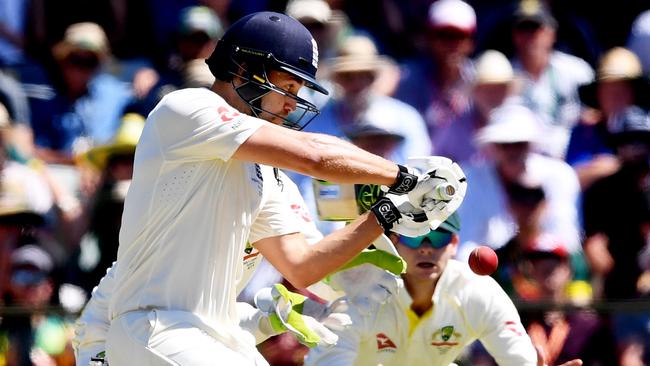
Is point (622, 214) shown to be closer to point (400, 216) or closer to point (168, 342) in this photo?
point (400, 216)

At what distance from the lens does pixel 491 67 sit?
8.27m

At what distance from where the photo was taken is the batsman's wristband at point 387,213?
14.6 feet

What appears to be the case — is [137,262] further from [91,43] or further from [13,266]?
[91,43]

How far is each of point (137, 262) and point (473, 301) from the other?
282 cm

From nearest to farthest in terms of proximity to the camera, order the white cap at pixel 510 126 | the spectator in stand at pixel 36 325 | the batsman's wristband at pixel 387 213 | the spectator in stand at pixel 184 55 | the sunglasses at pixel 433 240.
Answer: the batsman's wristband at pixel 387 213 < the sunglasses at pixel 433 240 < the spectator in stand at pixel 36 325 < the white cap at pixel 510 126 < the spectator in stand at pixel 184 55

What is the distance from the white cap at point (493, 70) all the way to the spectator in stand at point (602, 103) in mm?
445

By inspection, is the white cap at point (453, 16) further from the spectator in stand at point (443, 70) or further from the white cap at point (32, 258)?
the white cap at point (32, 258)

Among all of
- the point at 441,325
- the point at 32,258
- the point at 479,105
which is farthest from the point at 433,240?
the point at 32,258

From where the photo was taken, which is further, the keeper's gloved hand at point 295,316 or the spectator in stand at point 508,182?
the spectator in stand at point 508,182

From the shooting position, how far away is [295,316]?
524 cm

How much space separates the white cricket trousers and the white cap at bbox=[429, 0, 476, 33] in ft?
14.2

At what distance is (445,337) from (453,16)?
233cm

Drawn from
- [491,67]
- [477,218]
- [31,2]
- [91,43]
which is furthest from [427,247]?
[31,2]

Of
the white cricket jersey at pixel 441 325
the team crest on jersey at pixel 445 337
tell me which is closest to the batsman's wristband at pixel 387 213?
the white cricket jersey at pixel 441 325
